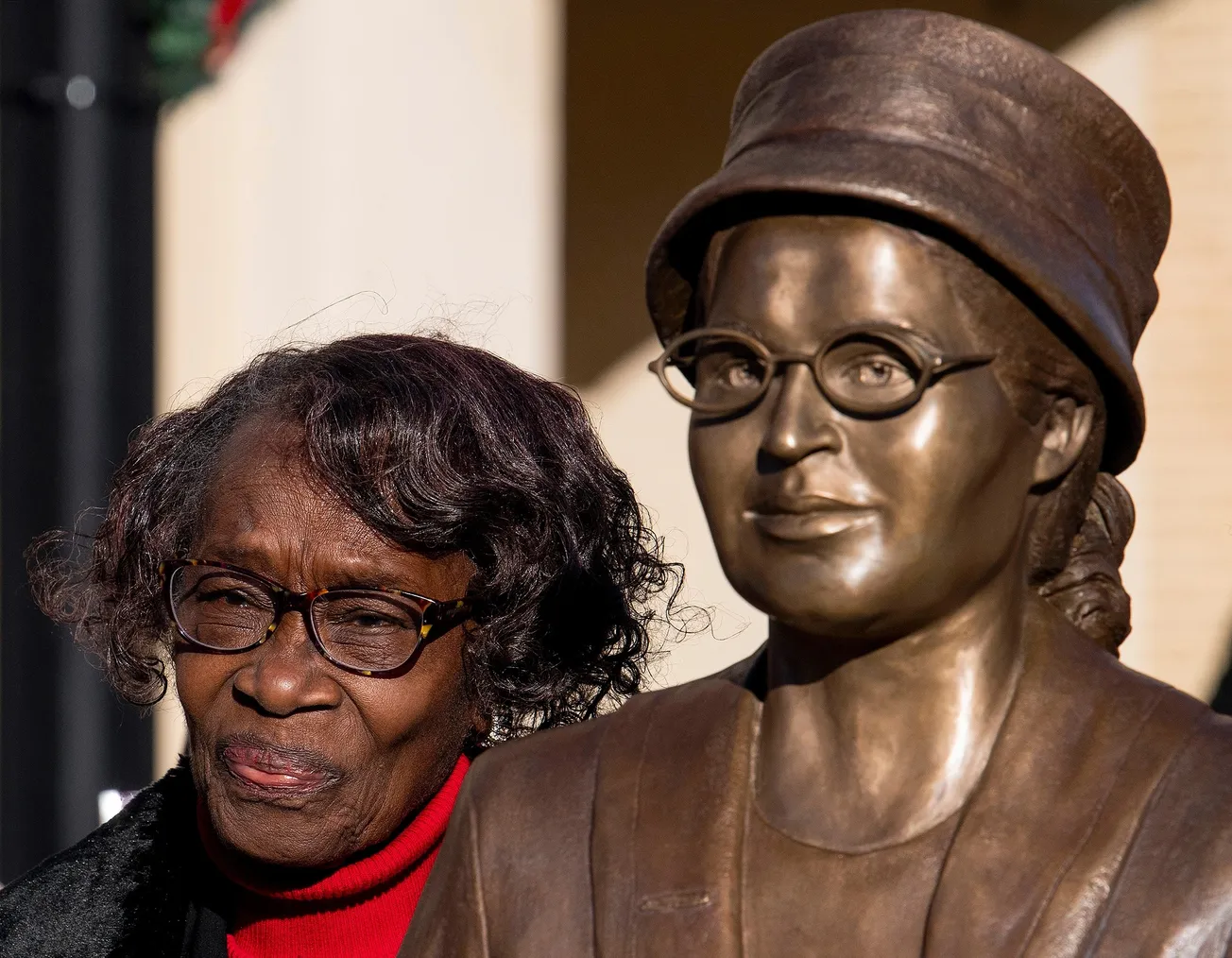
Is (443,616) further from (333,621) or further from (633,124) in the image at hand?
(633,124)

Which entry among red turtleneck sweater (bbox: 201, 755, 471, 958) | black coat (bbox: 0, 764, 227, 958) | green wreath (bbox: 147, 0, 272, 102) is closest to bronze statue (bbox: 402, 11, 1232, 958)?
red turtleneck sweater (bbox: 201, 755, 471, 958)

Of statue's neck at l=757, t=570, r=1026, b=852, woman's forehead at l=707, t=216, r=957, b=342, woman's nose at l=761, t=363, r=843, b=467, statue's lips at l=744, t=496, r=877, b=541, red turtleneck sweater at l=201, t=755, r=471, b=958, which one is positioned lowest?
red turtleneck sweater at l=201, t=755, r=471, b=958

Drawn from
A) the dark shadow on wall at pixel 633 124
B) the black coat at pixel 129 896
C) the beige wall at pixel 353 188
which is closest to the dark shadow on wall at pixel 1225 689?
the dark shadow on wall at pixel 633 124

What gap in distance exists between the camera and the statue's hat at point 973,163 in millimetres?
1667

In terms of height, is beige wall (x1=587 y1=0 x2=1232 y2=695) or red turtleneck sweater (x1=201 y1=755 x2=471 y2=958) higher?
red turtleneck sweater (x1=201 y1=755 x2=471 y2=958)

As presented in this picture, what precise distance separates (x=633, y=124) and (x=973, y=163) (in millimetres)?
4396

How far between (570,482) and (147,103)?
278 centimetres

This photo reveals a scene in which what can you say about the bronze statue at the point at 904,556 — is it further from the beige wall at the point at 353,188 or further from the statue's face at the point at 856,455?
the beige wall at the point at 353,188

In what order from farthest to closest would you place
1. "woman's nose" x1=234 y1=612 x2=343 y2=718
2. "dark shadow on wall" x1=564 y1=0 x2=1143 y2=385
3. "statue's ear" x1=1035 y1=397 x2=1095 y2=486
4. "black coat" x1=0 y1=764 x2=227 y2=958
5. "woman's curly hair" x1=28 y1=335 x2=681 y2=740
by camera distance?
1. "dark shadow on wall" x1=564 y1=0 x2=1143 y2=385
2. "black coat" x1=0 y1=764 x2=227 y2=958
3. "woman's curly hair" x1=28 y1=335 x2=681 y2=740
4. "woman's nose" x1=234 y1=612 x2=343 y2=718
5. "statue's ear" x1=1035 y1=397 x2=1095 y2=486

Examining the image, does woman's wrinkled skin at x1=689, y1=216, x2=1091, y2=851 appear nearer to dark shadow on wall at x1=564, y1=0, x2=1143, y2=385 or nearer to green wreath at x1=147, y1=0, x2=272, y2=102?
green wreath at x1=147, y1=0, x2=272, y2=102

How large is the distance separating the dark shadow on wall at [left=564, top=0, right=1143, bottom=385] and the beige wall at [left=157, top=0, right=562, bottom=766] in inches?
33.3

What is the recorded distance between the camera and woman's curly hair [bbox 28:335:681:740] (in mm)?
2541

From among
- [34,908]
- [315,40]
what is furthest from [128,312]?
[34,908]

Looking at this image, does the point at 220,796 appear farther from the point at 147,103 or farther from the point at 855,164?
the point at 147,103
